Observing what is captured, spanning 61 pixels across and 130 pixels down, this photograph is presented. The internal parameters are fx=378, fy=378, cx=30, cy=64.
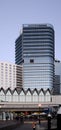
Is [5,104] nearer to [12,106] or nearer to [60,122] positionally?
[12,106]

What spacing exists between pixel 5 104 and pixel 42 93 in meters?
18.5

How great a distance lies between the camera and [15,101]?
16950cm

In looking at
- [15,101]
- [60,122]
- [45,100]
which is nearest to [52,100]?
[45,100]

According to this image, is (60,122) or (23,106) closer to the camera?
(60,122)

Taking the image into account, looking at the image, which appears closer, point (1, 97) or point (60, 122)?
point (60, 122)

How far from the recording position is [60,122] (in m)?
20.7

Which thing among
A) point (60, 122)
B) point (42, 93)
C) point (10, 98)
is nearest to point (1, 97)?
point (10, 98)

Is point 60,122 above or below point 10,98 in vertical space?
above

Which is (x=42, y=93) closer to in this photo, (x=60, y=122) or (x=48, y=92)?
(x=48, y=92)

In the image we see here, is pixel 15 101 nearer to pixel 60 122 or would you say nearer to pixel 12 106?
pixel 12 106

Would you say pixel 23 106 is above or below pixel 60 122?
below

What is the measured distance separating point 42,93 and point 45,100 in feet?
11.4

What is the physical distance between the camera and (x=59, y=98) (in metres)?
169

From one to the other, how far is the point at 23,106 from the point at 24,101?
3.12 meters
